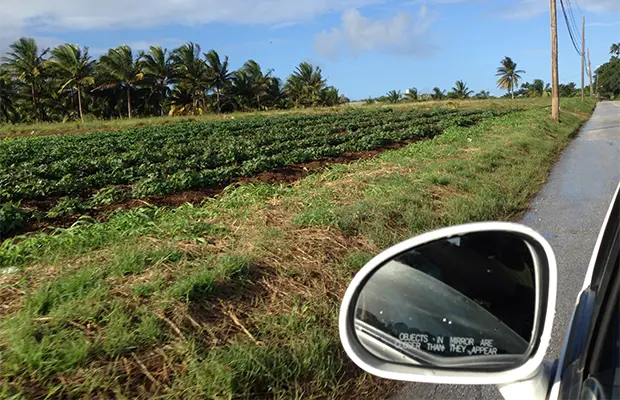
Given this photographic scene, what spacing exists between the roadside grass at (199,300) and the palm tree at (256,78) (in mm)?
49519

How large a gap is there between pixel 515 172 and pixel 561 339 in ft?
22.4

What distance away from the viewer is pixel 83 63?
40031 millimetres

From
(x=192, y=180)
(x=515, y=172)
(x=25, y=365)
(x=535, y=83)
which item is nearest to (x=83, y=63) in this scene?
(x=192, y=180)

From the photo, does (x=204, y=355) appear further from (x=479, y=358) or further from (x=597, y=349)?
(x=597, y=349)

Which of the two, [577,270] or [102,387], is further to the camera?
[577,270]

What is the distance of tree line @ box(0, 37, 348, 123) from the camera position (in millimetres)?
40375

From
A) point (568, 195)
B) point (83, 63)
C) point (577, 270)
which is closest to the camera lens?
point (577, 270)

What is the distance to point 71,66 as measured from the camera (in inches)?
1565

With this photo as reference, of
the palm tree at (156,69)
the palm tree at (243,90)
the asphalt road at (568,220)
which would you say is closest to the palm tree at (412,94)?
the palm tree at (243,90)

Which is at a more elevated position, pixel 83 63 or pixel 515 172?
pixel 83 63

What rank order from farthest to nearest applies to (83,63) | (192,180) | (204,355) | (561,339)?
(83,63) → (192,180) → (561,339) → (204,355)

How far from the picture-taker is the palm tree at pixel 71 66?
3962 cm

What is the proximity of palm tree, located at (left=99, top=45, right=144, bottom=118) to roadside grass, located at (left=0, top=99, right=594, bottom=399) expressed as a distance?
39.5m

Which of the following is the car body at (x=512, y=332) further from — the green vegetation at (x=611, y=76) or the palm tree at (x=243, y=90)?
the green vegetation at (x=611, y=76)
